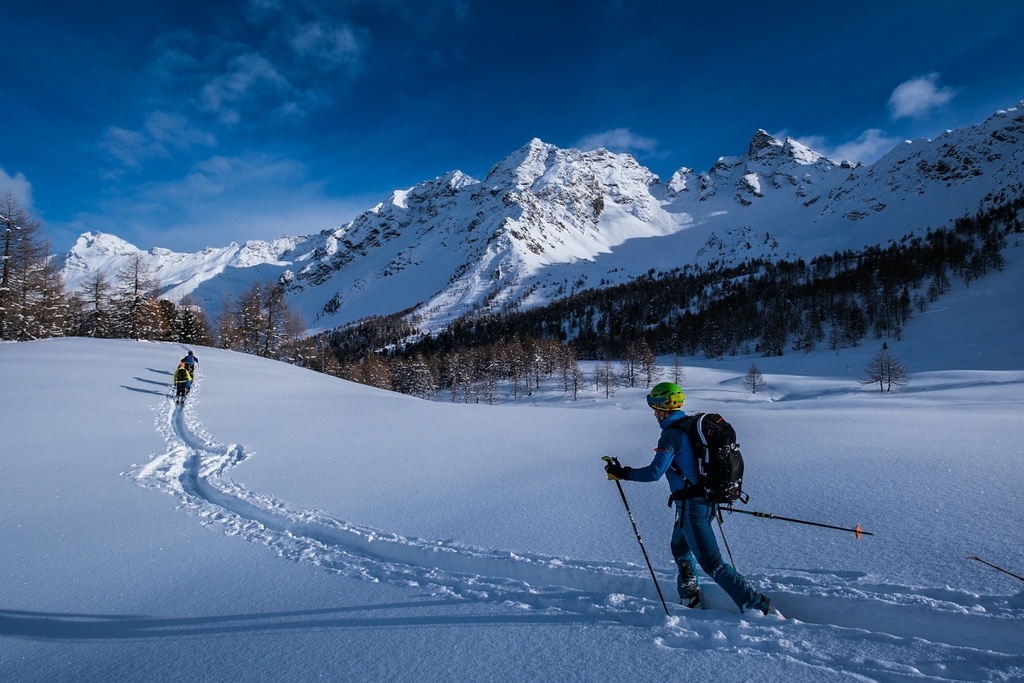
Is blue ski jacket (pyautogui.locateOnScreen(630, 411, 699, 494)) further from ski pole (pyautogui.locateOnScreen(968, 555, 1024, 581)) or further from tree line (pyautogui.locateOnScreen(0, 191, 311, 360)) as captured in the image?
tree line (pyautogui.locateOnScreen(0, 191, 311, 360))

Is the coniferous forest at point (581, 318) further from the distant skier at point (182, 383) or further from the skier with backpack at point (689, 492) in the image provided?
the skier with backpack at point (689, 492)

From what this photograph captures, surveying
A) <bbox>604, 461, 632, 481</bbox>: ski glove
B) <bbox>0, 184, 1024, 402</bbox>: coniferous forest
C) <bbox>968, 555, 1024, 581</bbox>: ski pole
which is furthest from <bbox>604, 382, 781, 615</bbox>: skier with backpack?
<bbox>0, 184, 1024, 402</bbox>: coniferous forest

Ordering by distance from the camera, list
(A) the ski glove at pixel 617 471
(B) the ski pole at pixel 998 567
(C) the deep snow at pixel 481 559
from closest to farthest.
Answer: (C) the deep snow at pixel 481 559, (B) the ski pole at pixel 998 567, (A) the ski glove at pixel 617 471

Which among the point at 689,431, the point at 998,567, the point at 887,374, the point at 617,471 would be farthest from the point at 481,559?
the point at 887,374

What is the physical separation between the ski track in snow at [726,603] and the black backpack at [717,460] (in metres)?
1.14

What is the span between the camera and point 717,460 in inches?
183

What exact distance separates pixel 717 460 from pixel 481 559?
3256 mm

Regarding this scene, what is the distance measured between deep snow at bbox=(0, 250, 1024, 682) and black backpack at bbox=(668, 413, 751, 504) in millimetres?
1153

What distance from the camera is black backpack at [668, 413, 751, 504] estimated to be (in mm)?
4637

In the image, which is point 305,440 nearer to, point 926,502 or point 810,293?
point 926,502

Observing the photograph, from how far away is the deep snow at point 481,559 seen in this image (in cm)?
387

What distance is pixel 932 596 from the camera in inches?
173

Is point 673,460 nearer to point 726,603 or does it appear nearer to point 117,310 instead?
point 726,603

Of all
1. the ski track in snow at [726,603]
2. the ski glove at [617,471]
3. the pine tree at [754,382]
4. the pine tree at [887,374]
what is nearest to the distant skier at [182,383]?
the ski track in snow at [726,603]
